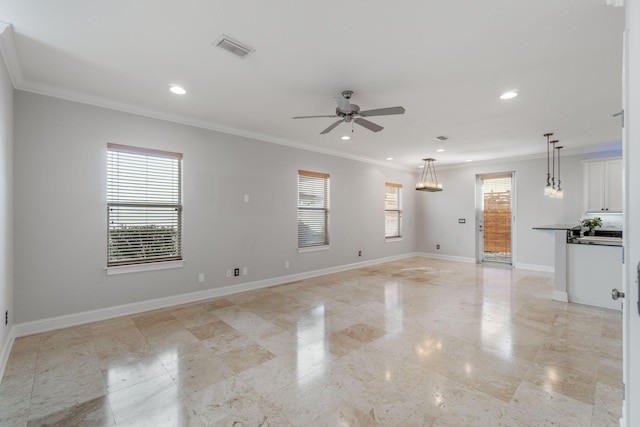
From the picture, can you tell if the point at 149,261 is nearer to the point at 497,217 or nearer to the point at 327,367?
the point at 327,367

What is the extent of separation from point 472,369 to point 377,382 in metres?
0.89

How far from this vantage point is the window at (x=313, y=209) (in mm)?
6016

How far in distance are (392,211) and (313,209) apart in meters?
3.06

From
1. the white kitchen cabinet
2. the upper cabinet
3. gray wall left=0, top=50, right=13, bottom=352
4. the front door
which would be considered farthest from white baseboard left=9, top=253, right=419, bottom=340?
the upper cabinet

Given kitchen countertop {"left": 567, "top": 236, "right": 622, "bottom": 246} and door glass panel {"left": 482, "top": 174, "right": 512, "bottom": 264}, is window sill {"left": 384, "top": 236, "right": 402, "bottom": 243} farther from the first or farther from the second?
kitchen countertop {"left": 567, "top": 236, "right": 622, "bottom": 246}

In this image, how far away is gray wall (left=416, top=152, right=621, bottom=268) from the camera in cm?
651

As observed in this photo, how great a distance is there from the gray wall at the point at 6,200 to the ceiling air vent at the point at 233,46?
77.2 inches

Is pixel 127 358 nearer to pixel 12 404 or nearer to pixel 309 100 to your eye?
pixel 12 404

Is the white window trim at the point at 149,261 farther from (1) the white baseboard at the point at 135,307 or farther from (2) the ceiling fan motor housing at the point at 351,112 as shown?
(2) the ceiling fan motor housing at the point at 351,112

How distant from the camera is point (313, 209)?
6215 mm

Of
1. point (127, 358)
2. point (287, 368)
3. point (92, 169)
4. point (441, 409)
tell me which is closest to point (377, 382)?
point (441, 409)

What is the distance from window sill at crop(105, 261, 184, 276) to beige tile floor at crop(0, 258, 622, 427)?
61 centimetres

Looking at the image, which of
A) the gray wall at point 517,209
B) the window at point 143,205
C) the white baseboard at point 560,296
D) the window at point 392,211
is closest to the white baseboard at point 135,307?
the window at point 143,205

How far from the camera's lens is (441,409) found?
201cm
